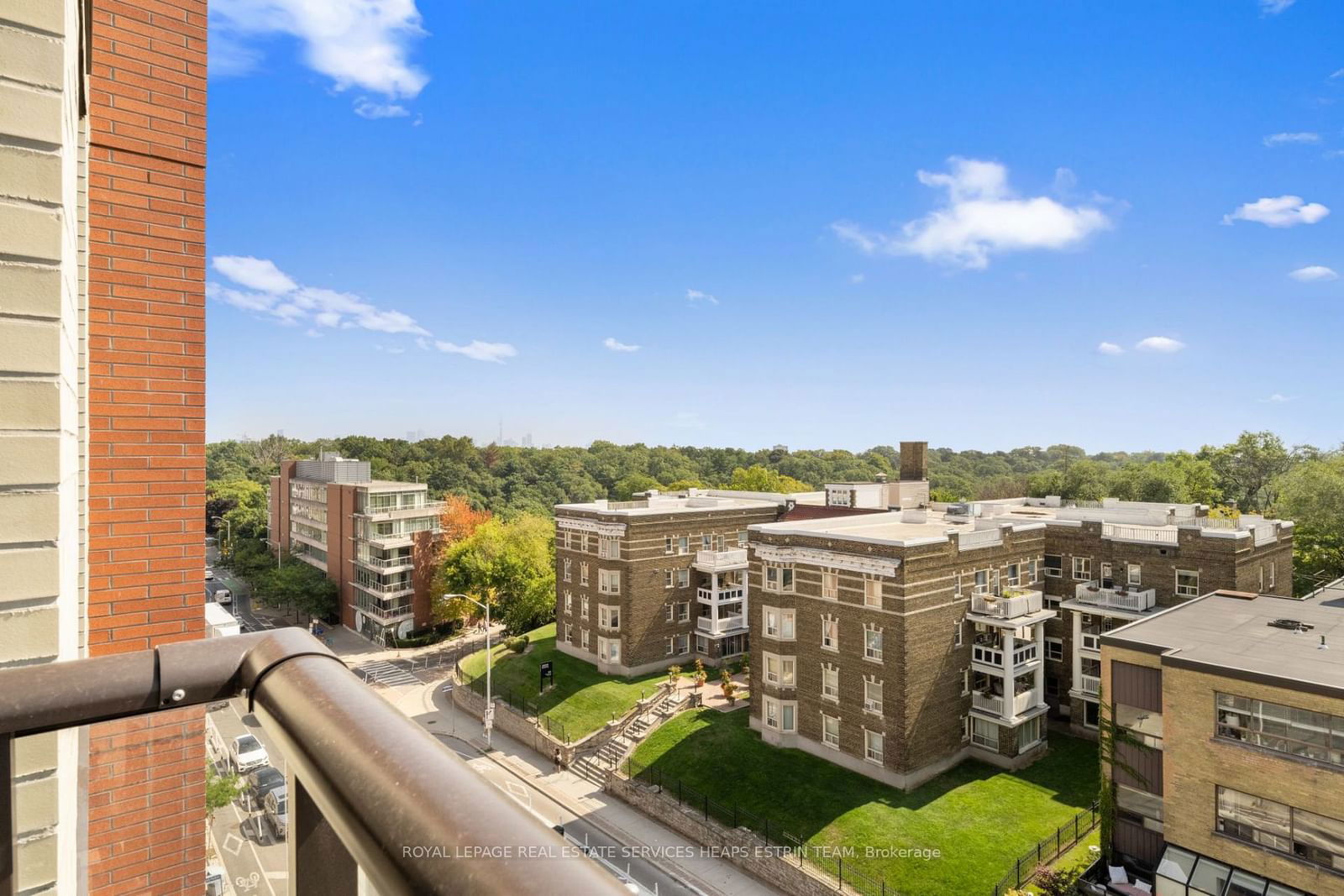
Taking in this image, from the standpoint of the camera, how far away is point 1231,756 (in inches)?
650

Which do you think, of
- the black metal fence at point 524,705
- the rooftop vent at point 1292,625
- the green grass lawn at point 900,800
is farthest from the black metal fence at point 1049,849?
the black metal fence at point 524,705

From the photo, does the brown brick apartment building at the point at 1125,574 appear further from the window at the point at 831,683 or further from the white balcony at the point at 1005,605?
the window at the point at 831,683

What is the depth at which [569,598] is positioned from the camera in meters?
37.6

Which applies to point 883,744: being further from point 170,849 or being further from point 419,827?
point 419,827

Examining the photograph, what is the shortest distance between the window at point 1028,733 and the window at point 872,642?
20.2ft

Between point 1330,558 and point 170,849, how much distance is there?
173ft

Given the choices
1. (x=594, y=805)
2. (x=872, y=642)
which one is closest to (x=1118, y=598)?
(x=872, y=642)

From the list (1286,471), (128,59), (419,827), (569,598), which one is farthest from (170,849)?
(1286,471)

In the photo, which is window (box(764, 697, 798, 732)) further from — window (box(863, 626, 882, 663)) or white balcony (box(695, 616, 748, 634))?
white balcony (box(695, 616, 748, 634))

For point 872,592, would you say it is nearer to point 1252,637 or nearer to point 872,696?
point 872,696

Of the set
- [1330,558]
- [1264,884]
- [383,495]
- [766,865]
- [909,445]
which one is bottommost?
[766,865]

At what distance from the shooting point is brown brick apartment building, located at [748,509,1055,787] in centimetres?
2339

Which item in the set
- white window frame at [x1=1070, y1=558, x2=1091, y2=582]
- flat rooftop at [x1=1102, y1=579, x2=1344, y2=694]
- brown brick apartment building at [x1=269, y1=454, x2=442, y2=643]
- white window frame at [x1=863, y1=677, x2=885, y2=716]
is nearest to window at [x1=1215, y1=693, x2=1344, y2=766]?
flat rooftop at [x1=1102, y1=579, x2=1344, y2=694]

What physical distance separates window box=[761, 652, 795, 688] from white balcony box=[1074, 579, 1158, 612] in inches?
446
